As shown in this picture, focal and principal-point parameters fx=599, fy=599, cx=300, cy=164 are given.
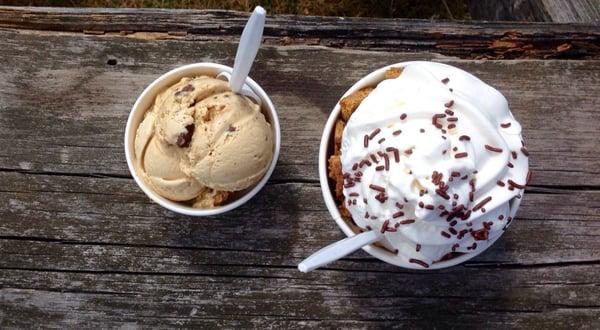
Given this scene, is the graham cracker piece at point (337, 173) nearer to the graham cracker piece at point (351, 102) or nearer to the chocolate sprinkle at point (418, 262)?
the graham cracker piece at point (351, 102)

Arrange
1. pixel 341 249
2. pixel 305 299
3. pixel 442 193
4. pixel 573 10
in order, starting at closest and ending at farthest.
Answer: pixel 442 193, pixel 341 249, pixel 305 299, pixel 573 10

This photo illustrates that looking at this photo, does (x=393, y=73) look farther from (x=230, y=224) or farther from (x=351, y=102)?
(x=230, y=224)

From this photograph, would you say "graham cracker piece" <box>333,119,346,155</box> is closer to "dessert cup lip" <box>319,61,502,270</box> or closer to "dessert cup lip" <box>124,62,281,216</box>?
"dessert cup lip" <box>319,61,502,270</box>

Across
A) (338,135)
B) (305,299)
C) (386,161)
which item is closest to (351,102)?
(338,135)

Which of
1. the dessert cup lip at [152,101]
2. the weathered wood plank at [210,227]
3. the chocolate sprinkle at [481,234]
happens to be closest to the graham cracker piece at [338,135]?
the dessert cup lip at [152,101]

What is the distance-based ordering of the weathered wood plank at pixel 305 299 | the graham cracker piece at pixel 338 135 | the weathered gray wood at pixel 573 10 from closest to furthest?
1. the graham cracker piece at pixel 338 135
2. the weathered wood plank at pixel 305 299
3. the weathered gray wood at pixel 573 10
